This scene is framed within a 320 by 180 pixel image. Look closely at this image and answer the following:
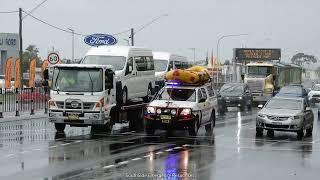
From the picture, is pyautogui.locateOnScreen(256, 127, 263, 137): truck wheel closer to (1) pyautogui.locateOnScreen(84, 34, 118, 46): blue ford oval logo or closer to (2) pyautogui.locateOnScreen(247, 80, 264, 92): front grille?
(1) pyautogui.locateOnScreen(84, 34, 118, 46): blue ford oval logo

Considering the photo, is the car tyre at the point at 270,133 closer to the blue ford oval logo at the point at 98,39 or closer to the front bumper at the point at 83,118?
the front bumper at the point at 83,118

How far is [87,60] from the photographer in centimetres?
2602

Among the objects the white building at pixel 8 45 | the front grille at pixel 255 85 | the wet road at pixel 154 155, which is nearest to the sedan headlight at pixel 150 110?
the wet road at pixel 154 155

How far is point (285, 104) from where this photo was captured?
81.1ft

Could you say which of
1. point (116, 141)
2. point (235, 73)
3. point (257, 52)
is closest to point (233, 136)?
point (116, 141)

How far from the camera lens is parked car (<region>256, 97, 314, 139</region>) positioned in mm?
23172

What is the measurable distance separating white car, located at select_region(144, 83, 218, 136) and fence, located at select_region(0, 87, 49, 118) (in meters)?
13.2

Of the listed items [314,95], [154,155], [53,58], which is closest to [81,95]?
[154,155]

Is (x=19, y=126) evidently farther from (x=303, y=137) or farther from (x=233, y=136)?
(x=303, y=137)

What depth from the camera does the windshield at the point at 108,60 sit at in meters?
25.3

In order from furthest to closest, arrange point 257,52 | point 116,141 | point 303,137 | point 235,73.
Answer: point 257,52
point 235,73
point 303,137
point 116,141

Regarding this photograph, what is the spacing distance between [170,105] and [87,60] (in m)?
5.15

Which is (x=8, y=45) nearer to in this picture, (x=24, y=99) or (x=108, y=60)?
(x=24, y=99)

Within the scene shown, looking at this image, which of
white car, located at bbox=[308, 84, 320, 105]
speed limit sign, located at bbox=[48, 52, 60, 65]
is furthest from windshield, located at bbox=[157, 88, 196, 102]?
white car, located at bbox=[308, 84, 320, 105]
